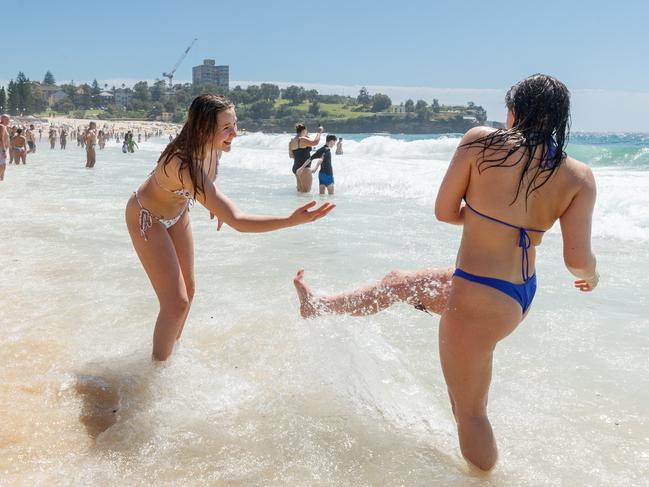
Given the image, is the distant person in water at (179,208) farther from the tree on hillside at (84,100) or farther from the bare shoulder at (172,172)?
the tree on hillside at (84,100)

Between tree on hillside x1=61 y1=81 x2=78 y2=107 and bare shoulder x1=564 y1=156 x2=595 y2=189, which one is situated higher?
tree on hillside x1=61 y1=81 x2=78 y2=107

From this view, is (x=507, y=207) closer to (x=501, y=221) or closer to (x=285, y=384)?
(x=501, y=221)

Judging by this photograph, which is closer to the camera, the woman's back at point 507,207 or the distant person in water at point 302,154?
the woman's back at point 507,207

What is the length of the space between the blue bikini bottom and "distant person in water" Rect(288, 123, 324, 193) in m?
11.3

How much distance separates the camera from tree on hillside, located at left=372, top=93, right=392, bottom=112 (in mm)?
191150

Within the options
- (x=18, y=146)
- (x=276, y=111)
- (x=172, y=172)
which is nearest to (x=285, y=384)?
(x=172, y=172)

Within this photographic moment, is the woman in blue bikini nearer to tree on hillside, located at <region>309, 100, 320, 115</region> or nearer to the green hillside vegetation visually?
the green hillside vegetation

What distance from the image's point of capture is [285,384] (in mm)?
3689

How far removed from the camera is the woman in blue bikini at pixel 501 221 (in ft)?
7.98

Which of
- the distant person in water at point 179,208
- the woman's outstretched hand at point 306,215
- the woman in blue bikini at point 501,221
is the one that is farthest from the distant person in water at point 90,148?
the woman in blue bikini at point 501,221

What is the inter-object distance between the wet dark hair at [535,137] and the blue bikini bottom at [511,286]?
0.35m

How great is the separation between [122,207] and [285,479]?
10124mm

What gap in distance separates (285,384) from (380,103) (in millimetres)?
195093

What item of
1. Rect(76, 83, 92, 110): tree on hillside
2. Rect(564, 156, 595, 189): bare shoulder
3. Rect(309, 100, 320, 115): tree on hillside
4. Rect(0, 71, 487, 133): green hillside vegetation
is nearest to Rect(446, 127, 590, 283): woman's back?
Rect(564, 156, 595, 189): bare shoulder
